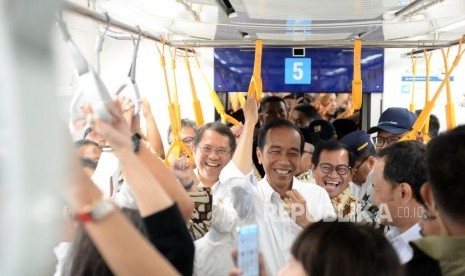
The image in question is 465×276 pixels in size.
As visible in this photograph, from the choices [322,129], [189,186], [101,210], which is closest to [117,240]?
[101,210]

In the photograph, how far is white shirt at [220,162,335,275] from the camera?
6.66ft

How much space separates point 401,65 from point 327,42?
73.6 inches

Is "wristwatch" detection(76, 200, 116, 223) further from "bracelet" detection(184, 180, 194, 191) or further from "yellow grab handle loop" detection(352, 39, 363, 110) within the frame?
"yellow grab handle loop" detection(352, 39, 363, 110)

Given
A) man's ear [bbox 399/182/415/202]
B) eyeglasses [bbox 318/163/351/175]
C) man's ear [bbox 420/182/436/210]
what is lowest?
eyeglasses [bbox 318/163/351/175]

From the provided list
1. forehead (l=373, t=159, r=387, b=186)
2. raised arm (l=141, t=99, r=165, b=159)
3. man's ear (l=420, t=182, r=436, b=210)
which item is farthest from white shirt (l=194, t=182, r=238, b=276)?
man's ear (l=420, t=182, r=436, b=210)

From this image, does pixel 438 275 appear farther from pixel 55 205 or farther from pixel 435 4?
pixel 435 4

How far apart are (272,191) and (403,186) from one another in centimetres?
65

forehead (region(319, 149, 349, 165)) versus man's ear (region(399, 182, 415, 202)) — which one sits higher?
man's ear (region(399, 182, 415, 202))

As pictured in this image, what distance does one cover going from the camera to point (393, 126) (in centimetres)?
303

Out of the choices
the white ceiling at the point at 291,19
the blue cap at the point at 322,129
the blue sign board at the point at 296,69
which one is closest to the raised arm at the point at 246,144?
the white ceiling at the point at 291,19

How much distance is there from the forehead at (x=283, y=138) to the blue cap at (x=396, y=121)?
95cm

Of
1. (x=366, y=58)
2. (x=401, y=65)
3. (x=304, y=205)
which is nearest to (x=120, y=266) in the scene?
(x=304, y=205)

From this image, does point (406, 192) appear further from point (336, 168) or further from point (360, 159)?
point (360, 159)

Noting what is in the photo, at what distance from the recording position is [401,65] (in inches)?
165
